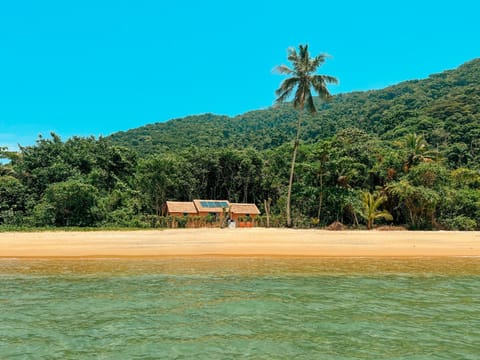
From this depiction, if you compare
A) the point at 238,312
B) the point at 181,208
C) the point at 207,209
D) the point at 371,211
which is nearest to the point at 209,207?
the point at 207,209

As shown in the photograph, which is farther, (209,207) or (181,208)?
(209,207)

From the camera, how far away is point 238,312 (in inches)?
291

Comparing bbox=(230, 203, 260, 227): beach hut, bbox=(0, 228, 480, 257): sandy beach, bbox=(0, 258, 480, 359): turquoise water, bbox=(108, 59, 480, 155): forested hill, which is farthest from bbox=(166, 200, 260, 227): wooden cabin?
bbox=(0, 258, 480, 359): turquoise water

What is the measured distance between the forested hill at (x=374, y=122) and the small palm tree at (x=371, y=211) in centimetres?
2691

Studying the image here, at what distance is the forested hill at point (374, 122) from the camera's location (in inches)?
2205

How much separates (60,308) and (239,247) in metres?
9.69

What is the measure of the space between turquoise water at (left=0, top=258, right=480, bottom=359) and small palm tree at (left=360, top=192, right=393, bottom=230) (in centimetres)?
1663

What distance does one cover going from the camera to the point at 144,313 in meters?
7.29

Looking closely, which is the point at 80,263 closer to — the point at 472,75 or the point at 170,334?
the point at 170,334

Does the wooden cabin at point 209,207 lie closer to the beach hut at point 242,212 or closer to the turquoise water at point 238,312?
the beach hut at point 242,212

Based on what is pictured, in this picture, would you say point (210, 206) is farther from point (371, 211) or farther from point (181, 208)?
point (371, 211)

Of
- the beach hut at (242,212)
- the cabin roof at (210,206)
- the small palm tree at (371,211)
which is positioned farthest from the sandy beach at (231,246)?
the cabin roof at (210,206)

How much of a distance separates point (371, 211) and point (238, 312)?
918 inches

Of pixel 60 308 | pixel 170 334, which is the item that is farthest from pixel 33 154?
pixel 170 334
